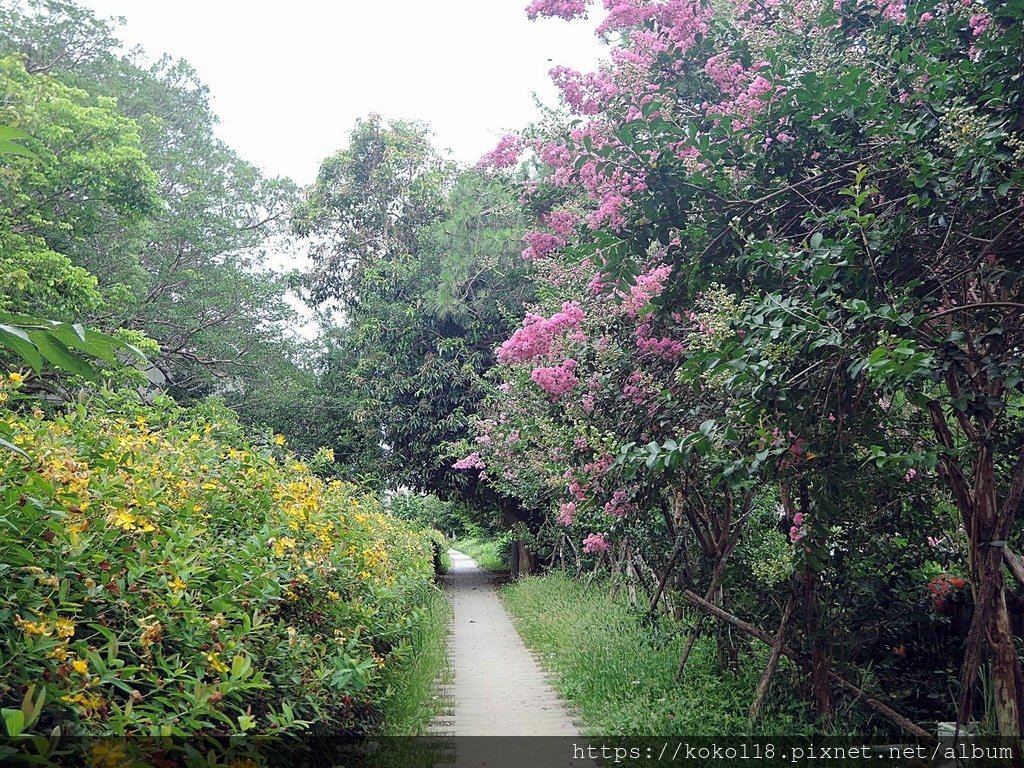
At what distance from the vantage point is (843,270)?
148 inches

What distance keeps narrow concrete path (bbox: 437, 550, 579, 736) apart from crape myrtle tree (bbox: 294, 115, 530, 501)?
18.5 feet

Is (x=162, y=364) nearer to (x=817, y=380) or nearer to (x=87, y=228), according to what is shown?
(x=87, y=228)

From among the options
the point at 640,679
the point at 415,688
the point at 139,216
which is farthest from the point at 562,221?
the point at 139,216

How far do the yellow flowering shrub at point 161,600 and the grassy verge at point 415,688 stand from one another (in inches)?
39.6

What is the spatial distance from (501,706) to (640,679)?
43.2 inches

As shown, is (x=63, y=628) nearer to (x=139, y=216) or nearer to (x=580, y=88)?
(x=580, y=88)

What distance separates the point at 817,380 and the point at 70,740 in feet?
10.7

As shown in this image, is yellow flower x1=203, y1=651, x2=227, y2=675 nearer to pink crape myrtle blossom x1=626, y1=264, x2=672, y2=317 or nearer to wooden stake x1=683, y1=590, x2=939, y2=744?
pink crape myrtle blossom x1=626, y1=264, x2=672, y2=317

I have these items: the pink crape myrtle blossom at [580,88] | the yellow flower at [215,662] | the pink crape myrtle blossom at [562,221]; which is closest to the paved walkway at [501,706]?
the yellow flower at [215,662]

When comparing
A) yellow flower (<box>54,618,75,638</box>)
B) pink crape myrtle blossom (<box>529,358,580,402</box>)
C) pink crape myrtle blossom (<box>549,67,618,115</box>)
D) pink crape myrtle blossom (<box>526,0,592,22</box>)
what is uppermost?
pink crape myrtle blossom (<box>526,0,592,22</box>)

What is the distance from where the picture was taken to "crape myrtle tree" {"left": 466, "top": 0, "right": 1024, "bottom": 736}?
353 cm

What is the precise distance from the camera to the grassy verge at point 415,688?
523cm

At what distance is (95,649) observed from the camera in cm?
212

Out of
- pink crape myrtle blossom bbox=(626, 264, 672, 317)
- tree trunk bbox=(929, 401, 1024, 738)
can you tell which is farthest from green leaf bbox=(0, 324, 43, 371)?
pink crape myrtle blossom bbox=(626, 264, 672, 317)
